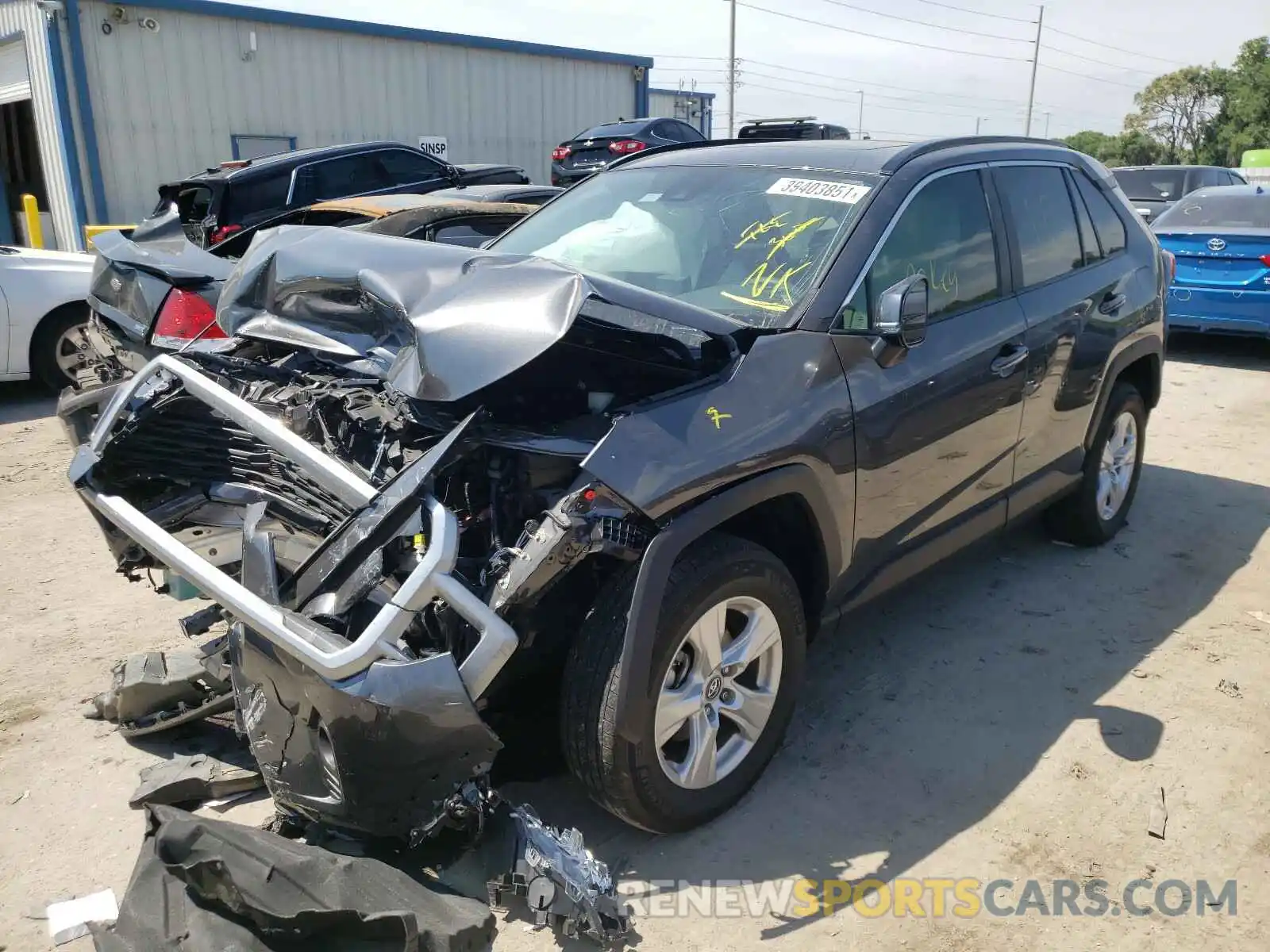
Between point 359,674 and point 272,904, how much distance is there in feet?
1.85

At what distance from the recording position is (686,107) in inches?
1106

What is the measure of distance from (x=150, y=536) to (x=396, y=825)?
1054 mm

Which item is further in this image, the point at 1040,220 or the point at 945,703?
the point at 1040,220

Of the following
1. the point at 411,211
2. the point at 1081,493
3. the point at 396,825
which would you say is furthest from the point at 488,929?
the point at 411,211

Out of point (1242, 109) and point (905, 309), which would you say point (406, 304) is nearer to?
point (905, 309)

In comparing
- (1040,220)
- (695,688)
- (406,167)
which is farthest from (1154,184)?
(695,688)

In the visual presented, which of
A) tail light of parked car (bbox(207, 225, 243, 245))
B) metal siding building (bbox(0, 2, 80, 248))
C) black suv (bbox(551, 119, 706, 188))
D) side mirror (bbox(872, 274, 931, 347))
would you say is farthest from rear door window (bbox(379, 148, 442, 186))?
side mirror (bbox(872, 274, 931, 347))

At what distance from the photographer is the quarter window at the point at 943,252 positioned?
339 centimetres

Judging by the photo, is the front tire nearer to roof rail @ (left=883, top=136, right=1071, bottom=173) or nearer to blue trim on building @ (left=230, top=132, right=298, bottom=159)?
roof rail @ (left=883, top=136, right=1071, bottom=173)

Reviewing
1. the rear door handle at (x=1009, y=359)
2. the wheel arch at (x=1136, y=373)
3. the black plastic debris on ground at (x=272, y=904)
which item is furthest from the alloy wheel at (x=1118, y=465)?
the black plastic debris on ground at (x=272, y=904)

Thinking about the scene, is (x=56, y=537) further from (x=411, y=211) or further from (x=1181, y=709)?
(x=1181, y=709)

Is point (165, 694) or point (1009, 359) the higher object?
point (1009, 359)

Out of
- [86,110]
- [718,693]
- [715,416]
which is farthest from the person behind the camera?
[86,110]

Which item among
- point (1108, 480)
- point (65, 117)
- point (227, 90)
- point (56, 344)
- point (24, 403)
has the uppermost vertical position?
point (227, 90)
